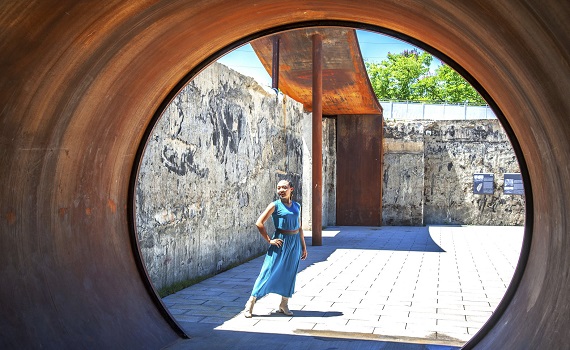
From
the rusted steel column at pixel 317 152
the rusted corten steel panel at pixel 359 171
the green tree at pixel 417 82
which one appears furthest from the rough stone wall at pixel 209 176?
the green tree at pixel 417 82

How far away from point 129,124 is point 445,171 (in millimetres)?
17746

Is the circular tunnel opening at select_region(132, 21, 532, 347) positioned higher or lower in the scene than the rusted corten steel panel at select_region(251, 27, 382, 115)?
lower

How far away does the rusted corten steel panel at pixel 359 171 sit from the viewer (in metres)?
20.5

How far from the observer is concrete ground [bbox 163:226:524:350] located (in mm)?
5871

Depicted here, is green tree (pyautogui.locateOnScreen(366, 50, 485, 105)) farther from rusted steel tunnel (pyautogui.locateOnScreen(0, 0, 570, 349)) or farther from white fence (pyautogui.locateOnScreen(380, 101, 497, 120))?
rusted steel tunnel (pyautogui.locateOnScreen(0, 0, 570, 349))

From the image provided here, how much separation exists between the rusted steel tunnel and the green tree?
4178 cm

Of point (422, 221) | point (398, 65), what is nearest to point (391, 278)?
point (422, 221)

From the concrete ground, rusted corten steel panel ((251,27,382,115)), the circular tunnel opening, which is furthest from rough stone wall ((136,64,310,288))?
rusted corten steel panel ((251,27,382,115))

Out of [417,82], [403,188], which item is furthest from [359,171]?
[417,82]

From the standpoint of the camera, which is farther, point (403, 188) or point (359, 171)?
point (403, 188)

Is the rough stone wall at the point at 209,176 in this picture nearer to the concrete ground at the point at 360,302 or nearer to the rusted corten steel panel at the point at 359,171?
the concrete ground at the point at 360,302

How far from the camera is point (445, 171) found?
21.7m

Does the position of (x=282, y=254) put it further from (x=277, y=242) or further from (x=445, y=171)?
(x=445, y=171)

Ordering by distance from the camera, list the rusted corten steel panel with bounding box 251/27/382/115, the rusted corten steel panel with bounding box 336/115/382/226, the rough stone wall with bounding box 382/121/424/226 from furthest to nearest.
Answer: the rough stone wall with bounding box 382/121/424/226 → the rusted corten steel panel with bounding box 336/115/382/226 → the rusted corten steel panel with bounding box 251/27/382/115
